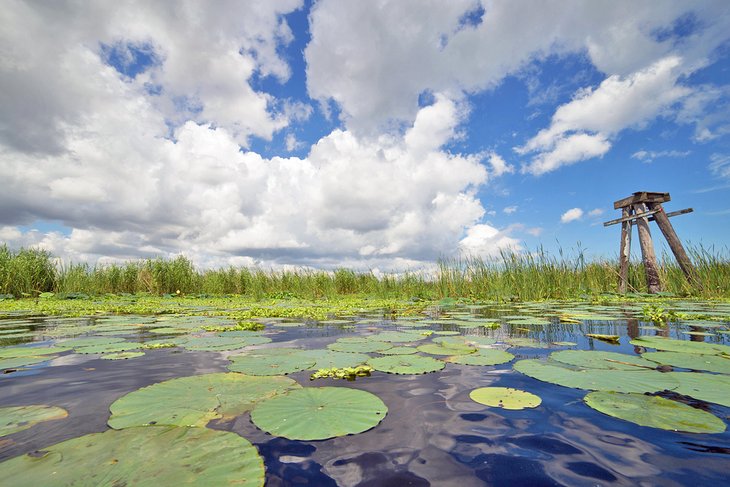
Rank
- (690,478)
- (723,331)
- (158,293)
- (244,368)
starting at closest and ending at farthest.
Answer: (690,478) < (244,368) < (723,331) < (158,293)

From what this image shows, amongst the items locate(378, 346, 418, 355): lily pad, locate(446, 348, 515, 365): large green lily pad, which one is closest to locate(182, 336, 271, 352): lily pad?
locate(378, 346, 418, 355): lily pad

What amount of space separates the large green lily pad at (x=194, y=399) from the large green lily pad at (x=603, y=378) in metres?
1.51

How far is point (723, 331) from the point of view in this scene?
3.50 meters

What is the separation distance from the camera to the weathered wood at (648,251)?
27.7 feet

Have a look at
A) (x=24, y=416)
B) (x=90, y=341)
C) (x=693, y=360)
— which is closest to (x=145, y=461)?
(x=24, y=416)

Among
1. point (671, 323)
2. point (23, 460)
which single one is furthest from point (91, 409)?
point (671, 323)

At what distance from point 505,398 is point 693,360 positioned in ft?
5.41

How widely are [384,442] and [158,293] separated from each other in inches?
593

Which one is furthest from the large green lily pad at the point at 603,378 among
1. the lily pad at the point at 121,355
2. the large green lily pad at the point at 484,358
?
the lily pad at the point at 121,355

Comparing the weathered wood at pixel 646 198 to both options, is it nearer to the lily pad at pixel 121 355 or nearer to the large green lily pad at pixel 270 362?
the large green lily pad at pixel 270 362

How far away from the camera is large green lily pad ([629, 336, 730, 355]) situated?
2.51m

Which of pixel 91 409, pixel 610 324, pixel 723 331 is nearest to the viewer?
pixel 91 409

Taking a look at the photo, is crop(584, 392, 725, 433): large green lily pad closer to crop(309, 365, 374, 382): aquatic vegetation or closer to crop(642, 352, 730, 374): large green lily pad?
crop(642, 352, 730, 374): large green lily pad

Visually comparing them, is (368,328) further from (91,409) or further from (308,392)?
(91,409)
